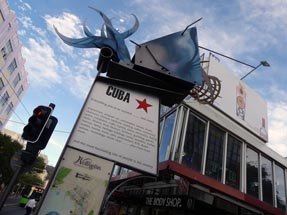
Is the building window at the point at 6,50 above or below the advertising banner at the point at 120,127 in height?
above

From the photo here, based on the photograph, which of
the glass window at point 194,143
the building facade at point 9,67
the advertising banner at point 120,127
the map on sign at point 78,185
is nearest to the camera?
the map on sign at point 78,185

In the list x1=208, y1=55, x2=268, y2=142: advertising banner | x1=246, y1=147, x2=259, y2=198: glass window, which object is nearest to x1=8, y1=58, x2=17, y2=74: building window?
x1=208, y1=55, x2=268, y2=142: advertising banner

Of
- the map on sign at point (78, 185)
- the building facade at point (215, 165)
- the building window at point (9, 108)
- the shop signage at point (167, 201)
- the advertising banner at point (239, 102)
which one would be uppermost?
the building window at point (9, 108)

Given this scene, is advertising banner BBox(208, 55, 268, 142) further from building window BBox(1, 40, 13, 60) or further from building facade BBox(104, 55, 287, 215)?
building window BBox(1, 40, 13, 60)

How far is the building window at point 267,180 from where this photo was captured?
1261 cm

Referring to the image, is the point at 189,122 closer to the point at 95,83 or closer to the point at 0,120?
the point at 95,83

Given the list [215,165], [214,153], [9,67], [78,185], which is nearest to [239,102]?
[214,153]

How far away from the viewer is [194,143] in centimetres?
1054

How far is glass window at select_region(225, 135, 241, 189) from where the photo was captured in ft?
37.3

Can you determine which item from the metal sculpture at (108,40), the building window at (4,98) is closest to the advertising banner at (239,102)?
the metal sculpture at (108,40)

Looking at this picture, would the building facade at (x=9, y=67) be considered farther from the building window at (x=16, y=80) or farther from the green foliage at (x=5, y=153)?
the green foliage at (x=5, y=153)

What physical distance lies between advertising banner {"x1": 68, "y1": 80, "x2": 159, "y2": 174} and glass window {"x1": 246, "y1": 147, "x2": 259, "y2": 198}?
8.78 m

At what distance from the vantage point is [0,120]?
4266 cm

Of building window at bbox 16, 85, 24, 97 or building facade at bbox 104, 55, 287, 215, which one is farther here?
building window at bbox 16, 85, 24, 97
